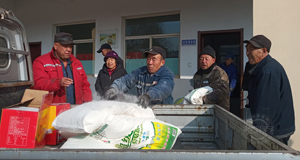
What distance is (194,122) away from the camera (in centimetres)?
234

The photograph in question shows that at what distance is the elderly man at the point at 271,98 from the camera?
89.9 inches

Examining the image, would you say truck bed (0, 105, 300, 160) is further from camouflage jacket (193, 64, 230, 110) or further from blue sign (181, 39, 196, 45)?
blue sign (181, 39, 196, 45)

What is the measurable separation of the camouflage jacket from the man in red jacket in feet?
5.36

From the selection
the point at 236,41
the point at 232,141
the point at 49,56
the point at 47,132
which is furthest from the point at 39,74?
the point at 236,41

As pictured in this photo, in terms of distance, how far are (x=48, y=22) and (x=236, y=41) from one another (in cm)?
581

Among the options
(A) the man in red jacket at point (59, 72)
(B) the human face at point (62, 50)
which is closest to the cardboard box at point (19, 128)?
(A) the man in red jacket at point (59, 72)

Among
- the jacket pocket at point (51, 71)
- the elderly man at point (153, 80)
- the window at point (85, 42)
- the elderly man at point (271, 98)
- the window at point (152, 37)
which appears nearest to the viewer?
the elderly man at point (271, 98)

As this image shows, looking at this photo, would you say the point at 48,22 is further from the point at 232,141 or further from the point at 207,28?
the point at 232,141

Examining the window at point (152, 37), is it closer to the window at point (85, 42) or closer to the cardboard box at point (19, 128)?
the window at point (85, 42)

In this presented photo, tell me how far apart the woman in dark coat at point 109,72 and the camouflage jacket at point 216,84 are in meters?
1.41

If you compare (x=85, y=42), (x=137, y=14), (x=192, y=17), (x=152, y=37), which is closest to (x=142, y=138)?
(x=192, y=17)

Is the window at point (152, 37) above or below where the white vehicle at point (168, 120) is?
above

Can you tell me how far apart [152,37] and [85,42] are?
2278 millimetres

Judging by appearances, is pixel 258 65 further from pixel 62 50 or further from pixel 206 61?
pixel 62 50
